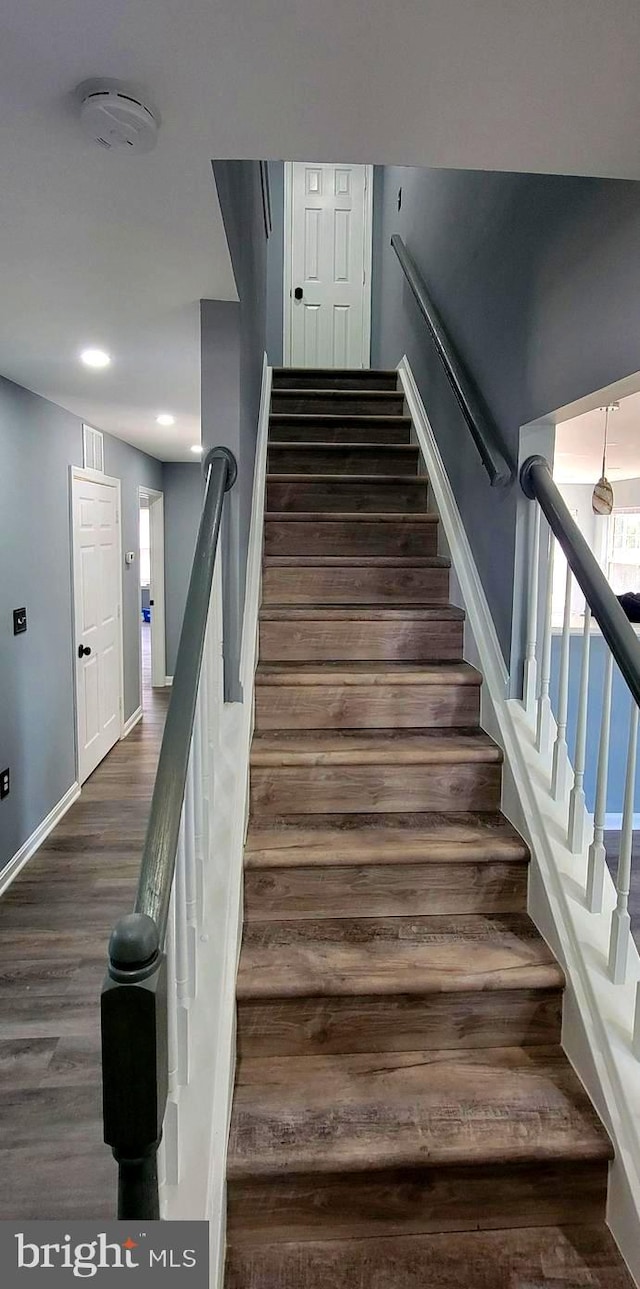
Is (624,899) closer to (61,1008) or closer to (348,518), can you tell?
(348,518)

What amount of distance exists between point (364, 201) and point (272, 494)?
3254 mm

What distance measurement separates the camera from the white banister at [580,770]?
5.87ft

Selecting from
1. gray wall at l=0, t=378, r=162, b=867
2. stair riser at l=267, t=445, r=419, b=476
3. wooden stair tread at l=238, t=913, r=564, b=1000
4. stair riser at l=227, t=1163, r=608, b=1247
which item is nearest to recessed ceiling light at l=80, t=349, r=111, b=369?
gray wall at l=0, t=378, r=162, b=867

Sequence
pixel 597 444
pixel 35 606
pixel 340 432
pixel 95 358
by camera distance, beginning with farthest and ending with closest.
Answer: pixel 597 444
pixel 35 606
pixel 340 432
pixel 95 358

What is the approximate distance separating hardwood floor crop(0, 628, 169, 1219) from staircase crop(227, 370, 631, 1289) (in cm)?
70

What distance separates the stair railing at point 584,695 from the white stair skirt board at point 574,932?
32 millimetres

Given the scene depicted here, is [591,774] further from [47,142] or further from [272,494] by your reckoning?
[47,142]

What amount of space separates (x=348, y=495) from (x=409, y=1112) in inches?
90.1

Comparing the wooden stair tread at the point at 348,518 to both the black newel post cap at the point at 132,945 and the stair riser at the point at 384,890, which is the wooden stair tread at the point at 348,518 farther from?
the black newel post cap at the point at 132,945

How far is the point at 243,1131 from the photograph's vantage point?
1464 millimetres

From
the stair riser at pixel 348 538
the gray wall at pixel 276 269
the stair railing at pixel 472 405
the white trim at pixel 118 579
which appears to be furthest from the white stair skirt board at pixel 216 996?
the gray wall at pixel 276 269

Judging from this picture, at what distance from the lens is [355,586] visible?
275 cm

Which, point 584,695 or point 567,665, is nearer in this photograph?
point 584,695

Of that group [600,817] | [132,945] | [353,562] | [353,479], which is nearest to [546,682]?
[600,817]
